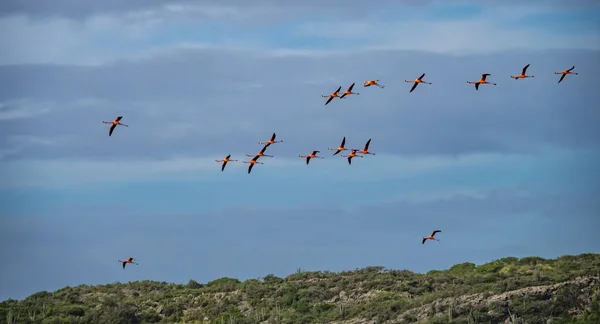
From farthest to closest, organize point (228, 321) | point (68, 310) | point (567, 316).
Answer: point (68, 310) → point (228, 321) → point (567, 316)

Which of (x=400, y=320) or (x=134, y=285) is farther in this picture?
(x=134, y=285)

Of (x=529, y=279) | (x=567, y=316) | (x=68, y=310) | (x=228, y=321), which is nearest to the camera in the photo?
(x=567, y=316)

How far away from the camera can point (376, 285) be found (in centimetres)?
12262

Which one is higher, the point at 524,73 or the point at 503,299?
the point at 524,73

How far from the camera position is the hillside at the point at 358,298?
345 ft

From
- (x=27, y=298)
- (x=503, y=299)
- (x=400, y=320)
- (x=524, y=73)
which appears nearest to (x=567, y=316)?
(x=503, y=299)

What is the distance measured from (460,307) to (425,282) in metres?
15.9

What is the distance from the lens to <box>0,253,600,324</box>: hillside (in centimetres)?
10512

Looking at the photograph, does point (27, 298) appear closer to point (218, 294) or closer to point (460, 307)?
point (218, 294)

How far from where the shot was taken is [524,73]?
11181 cm

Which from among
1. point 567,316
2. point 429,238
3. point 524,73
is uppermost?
point 524,73

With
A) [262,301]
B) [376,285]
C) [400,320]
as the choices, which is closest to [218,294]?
[262,301]

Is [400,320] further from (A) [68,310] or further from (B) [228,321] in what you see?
(A) [68,310]

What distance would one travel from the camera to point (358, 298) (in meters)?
120
